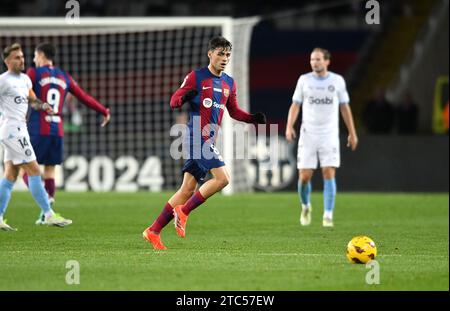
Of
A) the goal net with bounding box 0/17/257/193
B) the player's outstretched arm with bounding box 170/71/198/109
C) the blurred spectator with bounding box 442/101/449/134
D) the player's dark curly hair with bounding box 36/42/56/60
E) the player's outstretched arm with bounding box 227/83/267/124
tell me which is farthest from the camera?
the blurred spectator with bounding box 442/101/449/134

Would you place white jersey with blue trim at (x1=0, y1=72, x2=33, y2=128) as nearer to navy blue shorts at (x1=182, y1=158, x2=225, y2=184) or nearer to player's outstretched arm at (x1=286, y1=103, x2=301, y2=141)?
navy blue shorts at (x1=182, y1=158, x2=225, y2=184)

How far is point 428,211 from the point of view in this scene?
52.3 feet

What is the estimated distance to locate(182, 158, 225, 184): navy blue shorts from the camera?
1009cm

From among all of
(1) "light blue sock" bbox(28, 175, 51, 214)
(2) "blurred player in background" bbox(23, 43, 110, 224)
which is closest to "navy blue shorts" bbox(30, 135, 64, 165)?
(2) "blurred player in background" bbox(23, 43, 110, 224)

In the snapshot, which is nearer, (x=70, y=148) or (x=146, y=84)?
(x=70, y=148)

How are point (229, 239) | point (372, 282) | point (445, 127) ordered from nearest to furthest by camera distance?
1. point (372, 282)
2. point (229, 239)
3. point (445, 127)

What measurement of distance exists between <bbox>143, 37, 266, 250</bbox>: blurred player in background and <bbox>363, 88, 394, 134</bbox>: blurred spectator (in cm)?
1285

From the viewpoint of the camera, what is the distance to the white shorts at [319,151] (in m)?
13.6

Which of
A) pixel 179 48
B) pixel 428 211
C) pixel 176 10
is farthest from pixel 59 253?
pixel 176 10

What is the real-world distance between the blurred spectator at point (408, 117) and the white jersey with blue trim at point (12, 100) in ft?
39.1

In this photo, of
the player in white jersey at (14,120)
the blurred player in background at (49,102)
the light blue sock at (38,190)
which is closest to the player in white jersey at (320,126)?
the blurred player in background at (49,102)

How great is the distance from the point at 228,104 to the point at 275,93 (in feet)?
57.7

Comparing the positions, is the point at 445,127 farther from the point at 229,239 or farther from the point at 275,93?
the point at 229,239

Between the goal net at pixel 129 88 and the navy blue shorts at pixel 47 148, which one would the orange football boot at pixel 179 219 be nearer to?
the navy blue shorts at pixel 47 148
